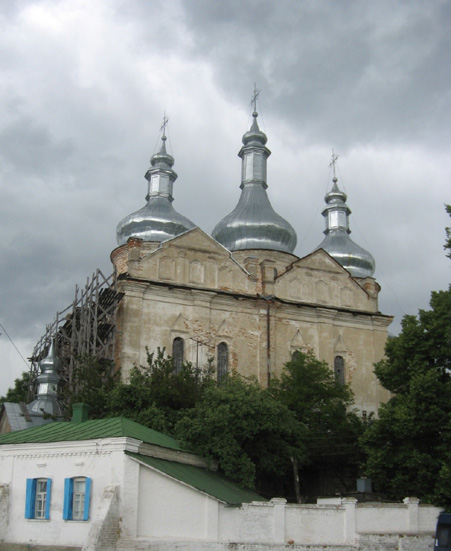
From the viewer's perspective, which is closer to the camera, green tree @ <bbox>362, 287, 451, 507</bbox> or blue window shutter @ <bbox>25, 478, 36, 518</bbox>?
blue window shutter @ <bbox>25, 478, 36, 518</bbox>

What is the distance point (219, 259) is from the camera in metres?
33.4

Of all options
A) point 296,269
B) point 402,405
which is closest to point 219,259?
point 296,269

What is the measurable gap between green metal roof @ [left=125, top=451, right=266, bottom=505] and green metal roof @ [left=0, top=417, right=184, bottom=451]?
0.49 m

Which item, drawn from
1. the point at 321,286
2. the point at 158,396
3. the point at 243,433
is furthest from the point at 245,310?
the point at 243,433

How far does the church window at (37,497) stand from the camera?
57.4ft

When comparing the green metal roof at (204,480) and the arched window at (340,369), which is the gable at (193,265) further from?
the green metal roof at (204,480)

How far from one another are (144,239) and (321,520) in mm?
20341

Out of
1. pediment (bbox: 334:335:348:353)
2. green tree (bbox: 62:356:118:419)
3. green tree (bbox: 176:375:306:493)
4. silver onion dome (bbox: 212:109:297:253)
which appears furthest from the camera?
silver onion dome (bbox: 212:109:297:253)

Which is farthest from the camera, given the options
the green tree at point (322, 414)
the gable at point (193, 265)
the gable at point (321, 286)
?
the gable at point (321, 286)

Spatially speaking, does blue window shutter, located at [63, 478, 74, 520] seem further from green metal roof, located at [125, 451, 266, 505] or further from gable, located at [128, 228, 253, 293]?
gable, located at [128, 228, 253, 293]

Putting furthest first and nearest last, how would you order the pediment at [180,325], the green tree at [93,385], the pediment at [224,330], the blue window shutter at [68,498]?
the pediment at [224,330] → the pediment at [180,325] → the green tree at [93,385] → the blue window shutter at [68,498]

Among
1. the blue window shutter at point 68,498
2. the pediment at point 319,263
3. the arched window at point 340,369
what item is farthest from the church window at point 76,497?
the pediment at point 319,263

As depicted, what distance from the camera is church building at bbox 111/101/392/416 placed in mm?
31172

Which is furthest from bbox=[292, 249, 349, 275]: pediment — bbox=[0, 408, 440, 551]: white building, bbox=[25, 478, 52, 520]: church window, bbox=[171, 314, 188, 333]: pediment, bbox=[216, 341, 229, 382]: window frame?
bbox=[25, 478, 52, 520]: church window
